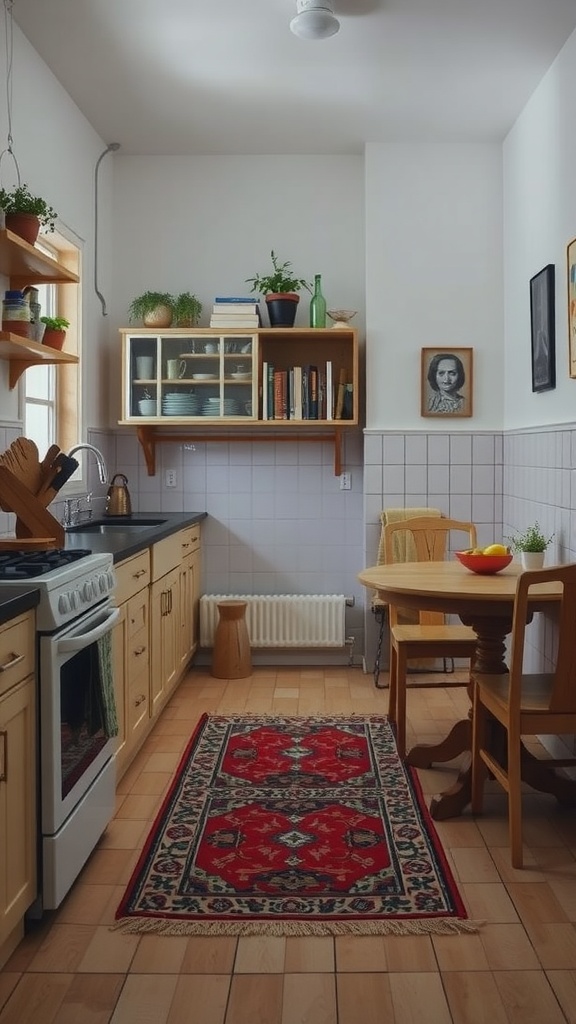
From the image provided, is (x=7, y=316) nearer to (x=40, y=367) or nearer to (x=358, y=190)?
(x=40, y=367)

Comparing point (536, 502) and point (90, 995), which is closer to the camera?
point (90, 995)

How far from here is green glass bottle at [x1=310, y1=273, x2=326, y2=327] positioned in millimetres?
4809

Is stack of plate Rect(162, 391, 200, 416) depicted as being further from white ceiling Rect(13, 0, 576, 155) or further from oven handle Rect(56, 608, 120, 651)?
oven handle Rect(56, 608, 120, 651)

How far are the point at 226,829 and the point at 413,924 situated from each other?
78cm

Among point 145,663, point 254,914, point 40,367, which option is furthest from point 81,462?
point 254,914

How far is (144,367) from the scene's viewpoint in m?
4.77

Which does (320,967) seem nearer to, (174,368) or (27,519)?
(27,519)

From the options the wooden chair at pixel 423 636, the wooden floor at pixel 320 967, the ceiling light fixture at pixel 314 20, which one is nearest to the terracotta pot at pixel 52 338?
the ceiling light fixture at pixel 314 20

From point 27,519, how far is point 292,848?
1.35m

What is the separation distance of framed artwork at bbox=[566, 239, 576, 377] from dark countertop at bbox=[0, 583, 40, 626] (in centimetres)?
226

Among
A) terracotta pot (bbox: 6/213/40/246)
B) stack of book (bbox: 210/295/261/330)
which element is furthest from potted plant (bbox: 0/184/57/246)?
stack of book (bbox: 210/295/261/330)

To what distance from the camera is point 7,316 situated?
3.14 meters

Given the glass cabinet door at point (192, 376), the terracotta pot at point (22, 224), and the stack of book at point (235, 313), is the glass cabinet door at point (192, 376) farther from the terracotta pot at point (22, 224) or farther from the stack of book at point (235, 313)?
the terracotta pot at point (22, 224)

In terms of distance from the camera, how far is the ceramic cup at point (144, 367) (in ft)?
15.6
